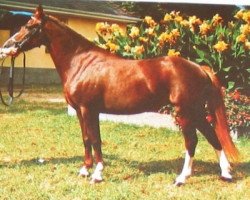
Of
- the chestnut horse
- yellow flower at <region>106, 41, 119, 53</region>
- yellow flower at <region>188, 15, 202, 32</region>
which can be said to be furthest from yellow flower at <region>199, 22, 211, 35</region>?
the chestnut horse

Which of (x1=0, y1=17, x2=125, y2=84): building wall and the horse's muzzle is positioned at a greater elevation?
the horse's muzzle

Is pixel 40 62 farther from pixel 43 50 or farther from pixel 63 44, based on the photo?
pixel 63 44

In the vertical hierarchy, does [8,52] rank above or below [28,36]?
below

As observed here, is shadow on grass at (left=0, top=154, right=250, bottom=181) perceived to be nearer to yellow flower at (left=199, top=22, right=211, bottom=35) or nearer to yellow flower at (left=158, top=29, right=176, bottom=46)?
yellow flower at (left=158, top=29, right=176, bottom=46)

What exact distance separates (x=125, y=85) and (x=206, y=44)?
4.03 metres

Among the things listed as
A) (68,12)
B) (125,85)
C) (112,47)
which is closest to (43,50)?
(68,12)

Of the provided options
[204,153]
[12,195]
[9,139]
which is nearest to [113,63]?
[12,195]

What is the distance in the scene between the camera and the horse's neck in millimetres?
5941

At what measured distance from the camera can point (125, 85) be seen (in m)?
5.76

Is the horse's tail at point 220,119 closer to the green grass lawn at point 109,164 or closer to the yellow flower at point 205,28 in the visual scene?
the green grass lawn at point 109,164

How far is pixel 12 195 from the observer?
513 cm

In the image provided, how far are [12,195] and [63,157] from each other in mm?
2027

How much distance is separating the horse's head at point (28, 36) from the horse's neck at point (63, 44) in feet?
0.40

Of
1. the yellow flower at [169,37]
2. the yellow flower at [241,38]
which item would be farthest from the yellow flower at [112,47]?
the yellow flower at [241,38]
